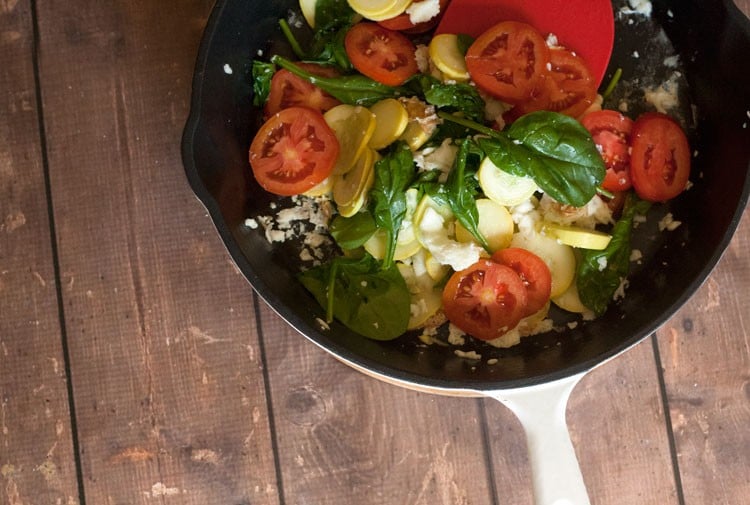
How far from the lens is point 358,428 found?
1.21 metres

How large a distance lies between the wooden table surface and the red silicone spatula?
272mm

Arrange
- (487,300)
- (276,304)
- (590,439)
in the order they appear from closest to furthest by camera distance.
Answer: (276,304) < (487,300) < (590,439)

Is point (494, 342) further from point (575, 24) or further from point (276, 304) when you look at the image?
point (575, 24)

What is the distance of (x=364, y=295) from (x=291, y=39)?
17.3 inches

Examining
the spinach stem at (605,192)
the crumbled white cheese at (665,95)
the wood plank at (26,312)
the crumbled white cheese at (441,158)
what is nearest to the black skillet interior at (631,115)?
the crumbled white cheese at (665,95)

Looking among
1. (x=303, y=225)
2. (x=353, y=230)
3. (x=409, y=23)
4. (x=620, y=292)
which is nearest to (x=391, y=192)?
(x=353, y=230)

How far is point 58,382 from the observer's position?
1.22 metres

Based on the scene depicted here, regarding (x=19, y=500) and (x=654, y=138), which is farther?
(x=19, y=500)

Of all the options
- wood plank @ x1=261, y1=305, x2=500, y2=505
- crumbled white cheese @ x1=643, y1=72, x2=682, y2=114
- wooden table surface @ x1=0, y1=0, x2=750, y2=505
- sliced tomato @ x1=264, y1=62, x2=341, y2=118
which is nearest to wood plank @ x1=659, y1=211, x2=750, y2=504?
wooden table surface @ x1=0, y1=0, x2=750, y2=505

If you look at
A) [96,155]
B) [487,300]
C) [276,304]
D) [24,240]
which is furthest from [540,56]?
[24,240]

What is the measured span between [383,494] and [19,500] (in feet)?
2.04

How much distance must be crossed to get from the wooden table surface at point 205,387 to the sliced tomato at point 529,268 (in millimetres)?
215

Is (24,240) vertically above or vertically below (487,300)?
below

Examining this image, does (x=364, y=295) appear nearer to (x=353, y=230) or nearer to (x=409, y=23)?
(x=353, y=230)
